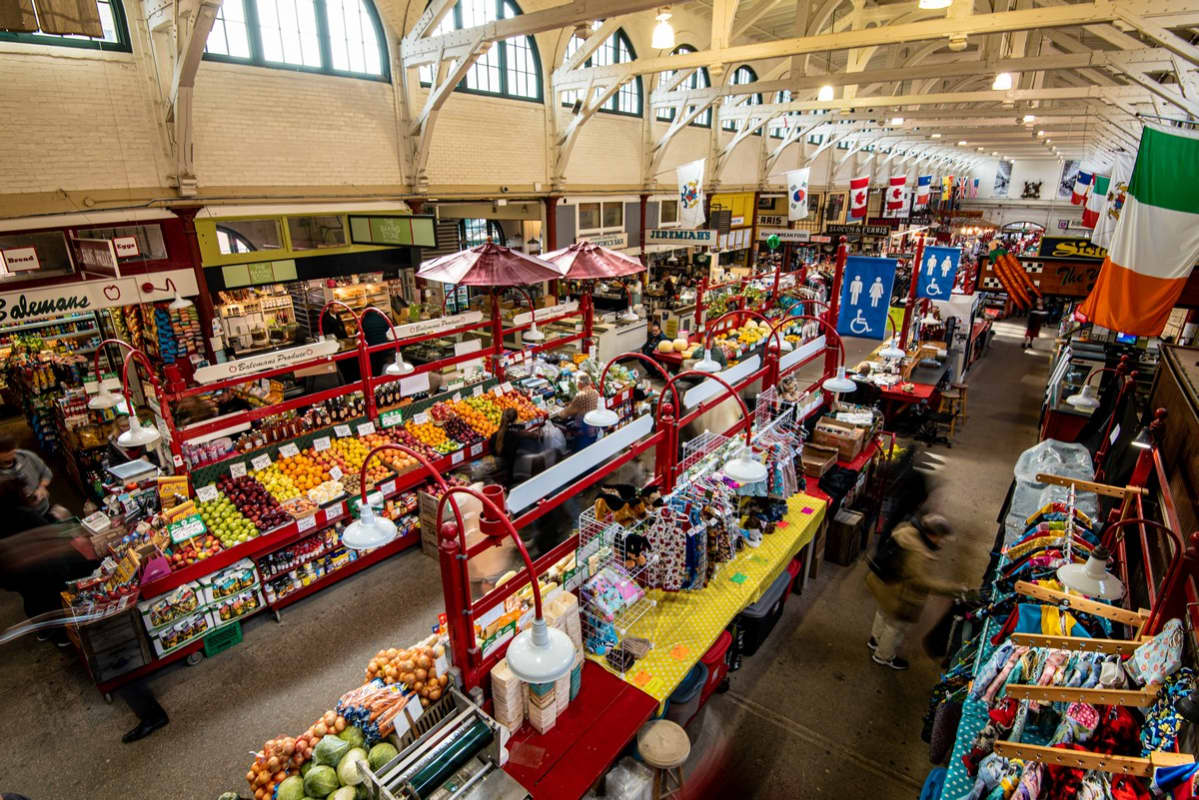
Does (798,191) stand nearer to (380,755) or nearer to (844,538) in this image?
(844,538)

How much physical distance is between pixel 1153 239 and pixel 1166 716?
3430mm

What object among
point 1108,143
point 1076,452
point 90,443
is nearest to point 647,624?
point 1076,452

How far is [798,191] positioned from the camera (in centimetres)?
1817

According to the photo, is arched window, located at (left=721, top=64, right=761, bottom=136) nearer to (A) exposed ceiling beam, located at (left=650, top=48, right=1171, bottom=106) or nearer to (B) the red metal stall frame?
(A) exposed ceiling beam, located at (left=650, top=48, right=1171, bottom=106)

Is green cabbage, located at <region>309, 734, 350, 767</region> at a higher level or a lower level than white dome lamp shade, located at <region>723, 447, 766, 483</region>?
lower

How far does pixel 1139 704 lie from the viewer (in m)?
2.64

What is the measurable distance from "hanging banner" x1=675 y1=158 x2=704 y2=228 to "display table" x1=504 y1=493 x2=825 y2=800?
1109 centimetres

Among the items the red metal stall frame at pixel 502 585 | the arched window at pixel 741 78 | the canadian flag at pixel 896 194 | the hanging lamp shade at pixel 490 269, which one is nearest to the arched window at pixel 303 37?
the hanging lamp shade at pixel 490 269

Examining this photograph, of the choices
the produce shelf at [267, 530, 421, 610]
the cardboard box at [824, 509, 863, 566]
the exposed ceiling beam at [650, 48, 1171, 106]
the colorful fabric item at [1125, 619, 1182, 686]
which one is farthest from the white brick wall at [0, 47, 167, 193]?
the colorful fabric item at [1125, 619, 1182, 686]

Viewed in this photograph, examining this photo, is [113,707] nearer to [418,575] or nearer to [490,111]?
[418,575]

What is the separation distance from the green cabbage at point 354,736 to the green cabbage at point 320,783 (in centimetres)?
17

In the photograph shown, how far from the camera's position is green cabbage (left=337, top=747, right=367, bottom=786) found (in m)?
3.18

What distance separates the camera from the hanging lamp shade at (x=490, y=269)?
6.55 m

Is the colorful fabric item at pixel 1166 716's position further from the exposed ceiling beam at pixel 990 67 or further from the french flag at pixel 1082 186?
the french flag at pixel 1082 186
